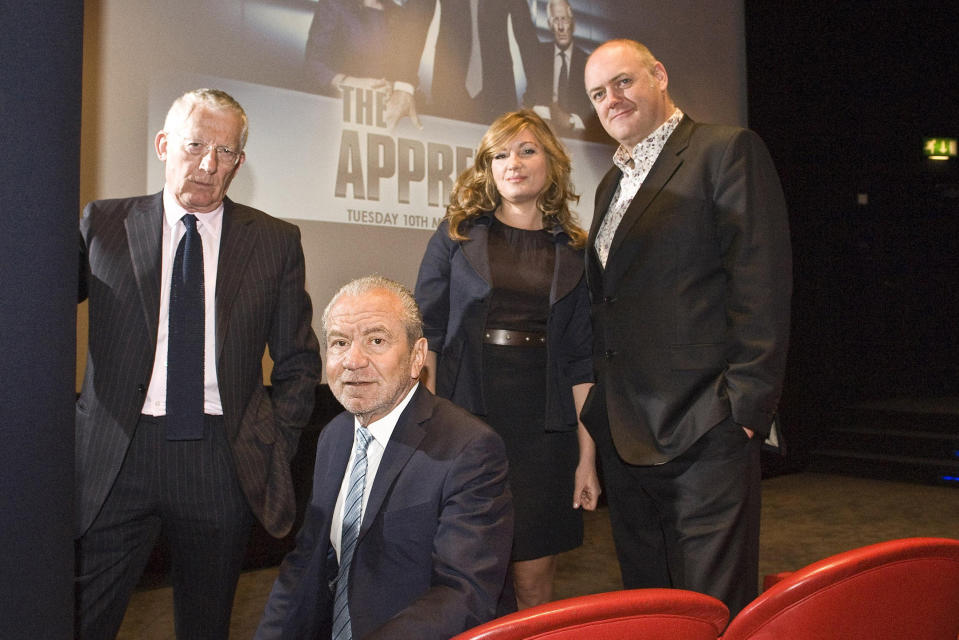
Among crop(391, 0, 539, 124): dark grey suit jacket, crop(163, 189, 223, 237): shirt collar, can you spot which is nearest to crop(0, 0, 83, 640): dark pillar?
crop(163, 189, 223, 237): shirt collar

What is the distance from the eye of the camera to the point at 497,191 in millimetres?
2537

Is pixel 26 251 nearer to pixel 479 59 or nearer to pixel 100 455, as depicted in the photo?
pixel 100 455

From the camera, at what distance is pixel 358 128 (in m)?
3.87

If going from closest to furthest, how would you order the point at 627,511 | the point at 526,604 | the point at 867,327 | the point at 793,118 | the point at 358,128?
1. the point at 627,511
2. the point at 526,604
3. the point at 358,128
4. the point at 793,118
5. the point at 867,327

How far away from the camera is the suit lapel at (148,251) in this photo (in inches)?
70.5

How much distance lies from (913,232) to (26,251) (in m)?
9.00

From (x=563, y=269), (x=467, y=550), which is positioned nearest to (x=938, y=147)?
(x=563, y=269)

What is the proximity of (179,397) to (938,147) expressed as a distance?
27.7ft

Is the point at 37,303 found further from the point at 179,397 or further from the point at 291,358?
the point at 291,358

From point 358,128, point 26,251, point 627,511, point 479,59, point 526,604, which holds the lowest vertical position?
point 526,604

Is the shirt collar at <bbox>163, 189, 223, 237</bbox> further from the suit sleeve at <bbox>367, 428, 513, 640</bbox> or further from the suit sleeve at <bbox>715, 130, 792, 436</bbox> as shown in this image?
the suit sleeve at <bbox>715, 130, 792, 436</bbox>

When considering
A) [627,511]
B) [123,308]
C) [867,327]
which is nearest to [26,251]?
[123,308]

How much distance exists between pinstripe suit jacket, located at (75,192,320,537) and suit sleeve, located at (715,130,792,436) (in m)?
0.99

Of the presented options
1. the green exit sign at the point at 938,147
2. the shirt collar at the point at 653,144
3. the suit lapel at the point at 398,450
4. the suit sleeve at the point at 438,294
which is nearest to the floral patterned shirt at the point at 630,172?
the shirt collar at the point at 653,144
